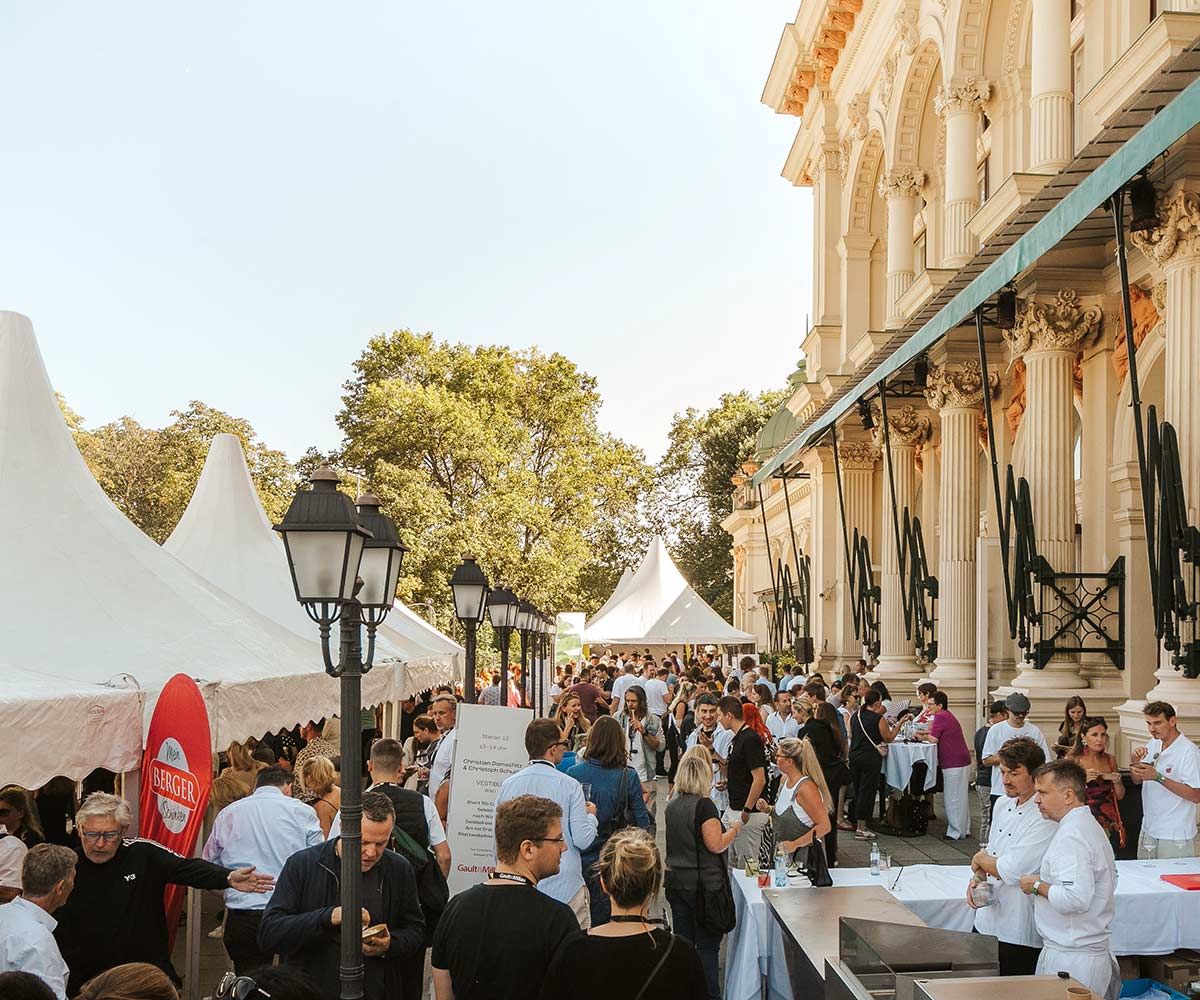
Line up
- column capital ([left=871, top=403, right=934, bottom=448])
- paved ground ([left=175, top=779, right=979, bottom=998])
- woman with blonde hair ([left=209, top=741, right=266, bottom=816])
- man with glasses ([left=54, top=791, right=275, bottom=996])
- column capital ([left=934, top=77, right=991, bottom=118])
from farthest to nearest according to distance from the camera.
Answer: column capital ([left=871, top=403, right=934, bottom=448]), column capital ([left=934, top=77, right=991, bottom=118]), paved ground ([left=175, top=779, right=979, bottom=998]), woman with blonde hair ([left=209, top=741, right=266, bottom=816]), man with glasses ([left=54, top=791, right=275, bottom=996])

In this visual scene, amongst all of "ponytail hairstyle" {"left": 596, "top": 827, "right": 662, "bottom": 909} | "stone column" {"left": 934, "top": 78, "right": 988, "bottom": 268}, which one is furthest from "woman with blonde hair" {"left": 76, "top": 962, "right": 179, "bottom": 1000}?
"stone column" {"left": 934, "top": 78, "right": 988, "bottom": 268}

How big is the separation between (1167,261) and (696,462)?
56813mm

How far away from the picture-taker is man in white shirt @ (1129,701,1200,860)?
8789 millimetres

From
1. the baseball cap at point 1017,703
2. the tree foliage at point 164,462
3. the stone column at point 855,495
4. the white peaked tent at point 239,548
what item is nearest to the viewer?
Answer: the baseball cap at point 1017,703

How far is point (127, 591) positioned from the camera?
9.02 meters

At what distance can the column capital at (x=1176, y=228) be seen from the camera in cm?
1168

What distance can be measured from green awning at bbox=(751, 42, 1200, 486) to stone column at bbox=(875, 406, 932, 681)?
6035mm

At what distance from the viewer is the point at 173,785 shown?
7480 millimetres

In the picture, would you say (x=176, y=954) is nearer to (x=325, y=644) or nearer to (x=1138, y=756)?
(x=325, y=644)

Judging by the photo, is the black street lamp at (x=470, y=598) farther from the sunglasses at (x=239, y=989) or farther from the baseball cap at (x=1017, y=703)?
the sunglasses at (x=239, y=989)

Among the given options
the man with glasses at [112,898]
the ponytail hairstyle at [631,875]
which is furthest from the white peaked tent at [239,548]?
the ponytail hairstyle at [631,875]

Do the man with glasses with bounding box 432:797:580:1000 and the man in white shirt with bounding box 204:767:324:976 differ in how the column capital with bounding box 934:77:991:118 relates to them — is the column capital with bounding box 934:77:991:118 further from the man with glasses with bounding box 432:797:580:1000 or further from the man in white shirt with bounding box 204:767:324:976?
the man with glasses with bounding box 432:797:580:1000

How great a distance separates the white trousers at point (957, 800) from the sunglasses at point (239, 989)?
1177 centimetres

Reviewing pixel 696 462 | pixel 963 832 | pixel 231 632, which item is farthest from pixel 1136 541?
pixel 696 462
